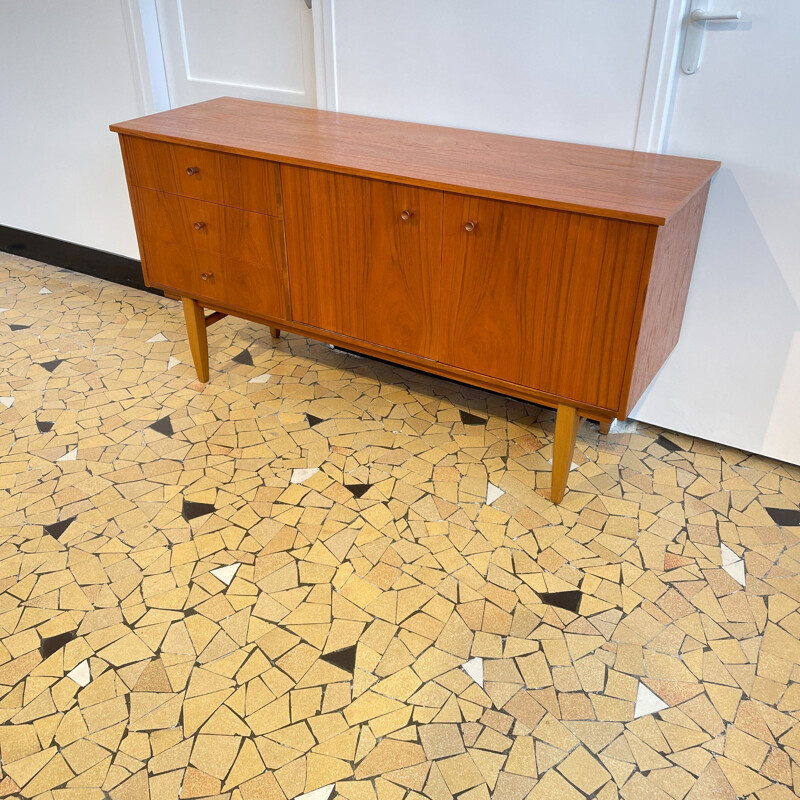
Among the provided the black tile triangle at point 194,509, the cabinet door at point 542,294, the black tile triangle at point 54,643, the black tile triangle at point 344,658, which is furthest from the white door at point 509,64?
the black tile triangle at point 54,643

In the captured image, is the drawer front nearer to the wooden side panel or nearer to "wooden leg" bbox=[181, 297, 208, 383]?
"wooden leg" bbox=[181, 297, 208, 383]

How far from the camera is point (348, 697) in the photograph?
1.46m

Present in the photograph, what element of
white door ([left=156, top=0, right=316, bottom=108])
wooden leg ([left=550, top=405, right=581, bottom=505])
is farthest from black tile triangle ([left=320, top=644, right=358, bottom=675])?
white door ([left=156, top=0, right=316, bottom=108])

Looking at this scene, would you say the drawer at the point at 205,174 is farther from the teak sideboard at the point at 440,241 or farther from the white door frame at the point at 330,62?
the white door frame at the point at 330,62

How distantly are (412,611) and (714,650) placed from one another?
0.61 m

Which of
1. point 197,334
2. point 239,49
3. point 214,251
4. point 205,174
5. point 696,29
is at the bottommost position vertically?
point 197,334

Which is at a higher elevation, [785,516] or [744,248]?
[744,248]

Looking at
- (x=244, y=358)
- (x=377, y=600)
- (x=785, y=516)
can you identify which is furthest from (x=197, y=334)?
(x=785, y=516)

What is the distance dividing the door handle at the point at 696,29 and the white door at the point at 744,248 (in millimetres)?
15

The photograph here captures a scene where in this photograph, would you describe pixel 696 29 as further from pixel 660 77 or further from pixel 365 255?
pixel 365 255

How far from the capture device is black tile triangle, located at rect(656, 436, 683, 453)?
7.01 feet

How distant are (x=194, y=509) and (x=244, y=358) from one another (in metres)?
0.79

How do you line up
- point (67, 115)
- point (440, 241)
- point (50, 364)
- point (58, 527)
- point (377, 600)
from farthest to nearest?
point (67, 115)
point (50, 364)
point (58, 527)
point (440, 241)
point (377, 600)

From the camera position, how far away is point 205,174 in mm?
2035
